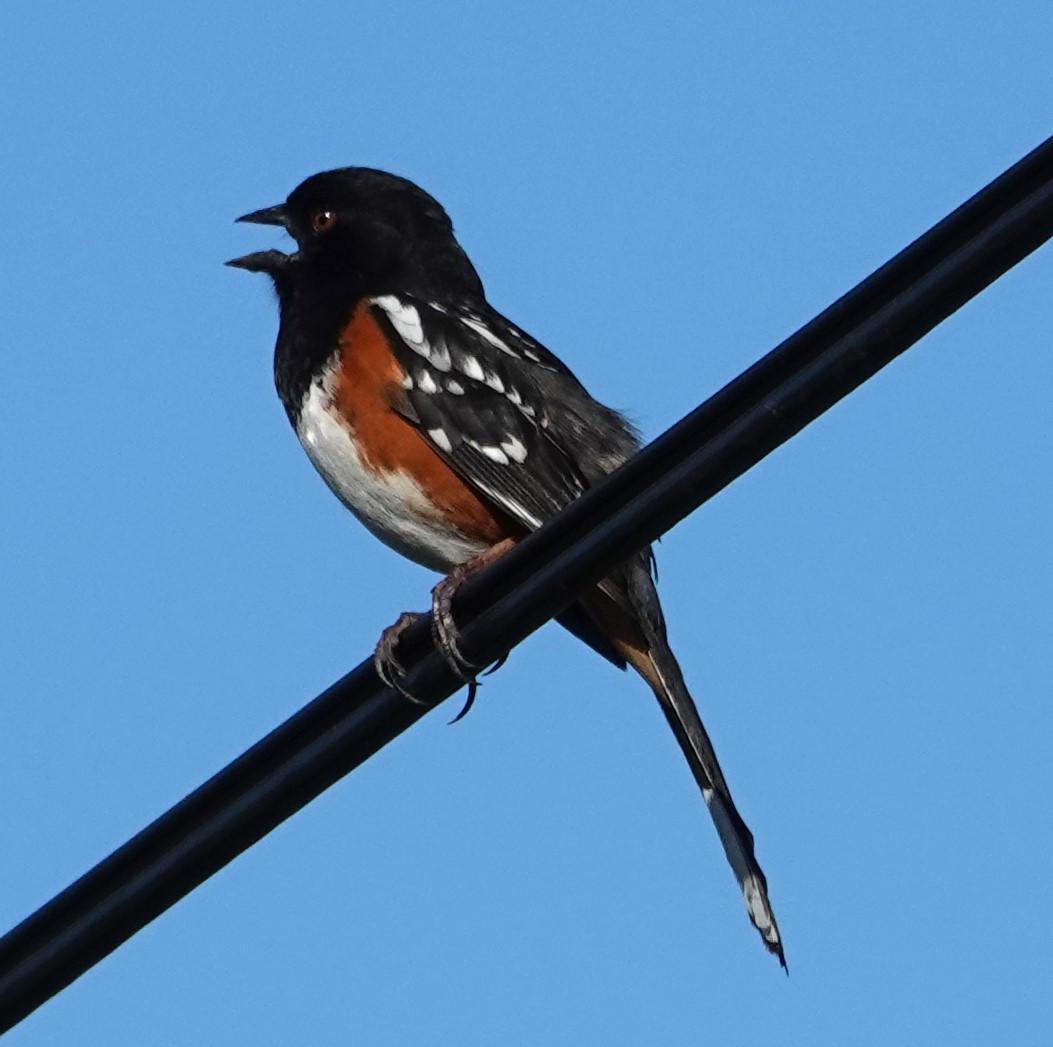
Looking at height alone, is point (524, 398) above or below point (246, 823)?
above

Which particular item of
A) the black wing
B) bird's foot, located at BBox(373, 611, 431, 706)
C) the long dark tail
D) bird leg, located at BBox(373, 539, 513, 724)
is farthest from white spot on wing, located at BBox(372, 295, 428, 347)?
bird leg, located at BBox(373, 539, 513, 724)

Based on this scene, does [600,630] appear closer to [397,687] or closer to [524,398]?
[524,398]

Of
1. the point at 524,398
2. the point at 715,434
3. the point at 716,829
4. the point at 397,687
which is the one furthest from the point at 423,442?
the point at 715,434

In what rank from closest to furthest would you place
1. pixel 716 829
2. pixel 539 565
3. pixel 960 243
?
pixel 960 243 → pixel 539 565 → pixel 716 829

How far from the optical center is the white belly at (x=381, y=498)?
6.26m

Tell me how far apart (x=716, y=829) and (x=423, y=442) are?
1433mm

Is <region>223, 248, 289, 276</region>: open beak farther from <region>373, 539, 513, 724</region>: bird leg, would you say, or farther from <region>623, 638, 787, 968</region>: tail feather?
<region>373, 539, 513, 724</region>: bird leg

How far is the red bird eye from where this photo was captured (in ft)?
24.2

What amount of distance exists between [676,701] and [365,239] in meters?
2.15

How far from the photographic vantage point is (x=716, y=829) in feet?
19.9

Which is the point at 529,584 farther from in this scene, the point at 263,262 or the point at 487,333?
the point at 263,262

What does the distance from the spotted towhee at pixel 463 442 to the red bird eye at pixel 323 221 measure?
42 cm

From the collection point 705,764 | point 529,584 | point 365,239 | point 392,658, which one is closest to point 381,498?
point 705,764

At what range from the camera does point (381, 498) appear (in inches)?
248
